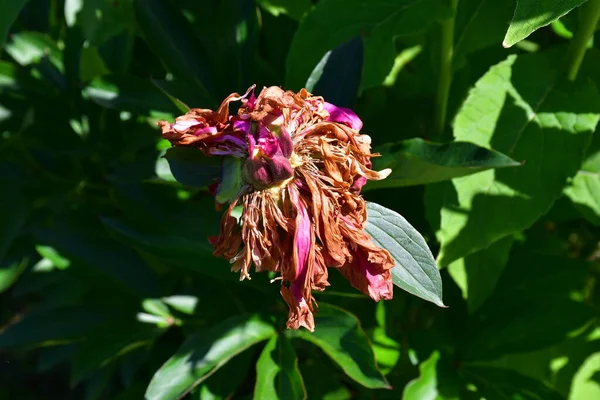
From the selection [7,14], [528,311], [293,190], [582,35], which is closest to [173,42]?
[7,14]

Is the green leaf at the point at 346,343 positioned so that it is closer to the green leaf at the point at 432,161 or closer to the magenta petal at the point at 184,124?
the green leaf at the point at 432,161

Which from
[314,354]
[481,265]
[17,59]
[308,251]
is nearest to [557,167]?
[481,265]

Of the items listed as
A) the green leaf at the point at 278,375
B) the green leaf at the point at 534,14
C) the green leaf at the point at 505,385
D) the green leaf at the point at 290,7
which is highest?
the green leaf at the point at 534,14

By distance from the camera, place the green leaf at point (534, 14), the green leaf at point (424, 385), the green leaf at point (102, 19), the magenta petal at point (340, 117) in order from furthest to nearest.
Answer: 1. the green leaf at point (102, 19)
2. the green leaf at point (424, 385)
3. the magenta petal at point (340, 117)
4. the green leaf at point (534, 14)

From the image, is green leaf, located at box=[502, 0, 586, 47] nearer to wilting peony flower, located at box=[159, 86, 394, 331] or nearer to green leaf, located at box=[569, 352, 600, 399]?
wilting peony flower, located at box=[159, 86, 394, 331]

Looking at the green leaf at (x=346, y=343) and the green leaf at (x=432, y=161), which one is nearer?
the green leaf at (x=432, y=161)

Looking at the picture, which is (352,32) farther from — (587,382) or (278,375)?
(587,382)

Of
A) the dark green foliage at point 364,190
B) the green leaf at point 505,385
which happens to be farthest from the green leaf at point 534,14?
the green leaf at point 505,385
